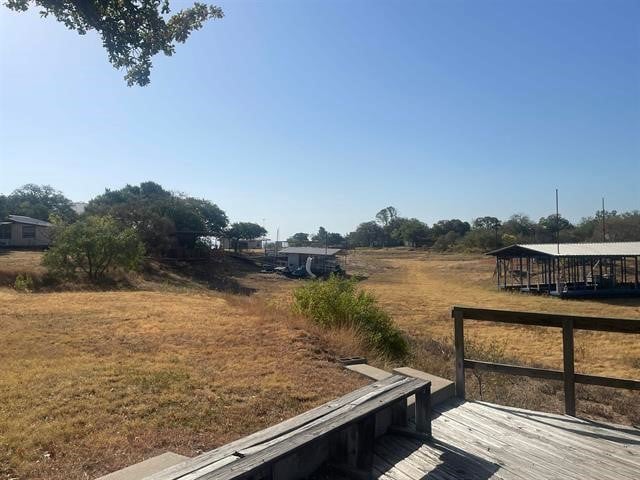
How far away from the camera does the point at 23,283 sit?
21812 millimetres

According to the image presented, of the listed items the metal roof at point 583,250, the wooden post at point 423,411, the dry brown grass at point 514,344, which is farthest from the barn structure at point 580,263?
the wooden post at point 423,411

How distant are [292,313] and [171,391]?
627 centimetres

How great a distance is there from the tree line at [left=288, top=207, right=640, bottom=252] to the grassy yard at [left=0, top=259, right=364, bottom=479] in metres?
63.6

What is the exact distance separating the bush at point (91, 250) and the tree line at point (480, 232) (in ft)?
182

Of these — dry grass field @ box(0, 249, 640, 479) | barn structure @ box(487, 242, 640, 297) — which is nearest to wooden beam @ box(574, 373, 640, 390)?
dry grass field @ box(0, 249, 640, 479)

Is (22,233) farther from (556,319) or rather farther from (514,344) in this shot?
(556,319)

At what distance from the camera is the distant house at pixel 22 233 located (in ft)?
160

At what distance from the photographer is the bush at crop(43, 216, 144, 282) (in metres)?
25.6

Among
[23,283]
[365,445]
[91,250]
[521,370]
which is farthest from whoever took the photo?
[91,250]

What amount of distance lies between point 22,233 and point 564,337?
2150 inches

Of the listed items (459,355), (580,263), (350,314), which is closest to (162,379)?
(459,355)

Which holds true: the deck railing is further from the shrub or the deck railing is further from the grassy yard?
the shrub

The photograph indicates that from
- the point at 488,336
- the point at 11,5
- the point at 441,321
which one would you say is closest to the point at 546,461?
the point at 11,5

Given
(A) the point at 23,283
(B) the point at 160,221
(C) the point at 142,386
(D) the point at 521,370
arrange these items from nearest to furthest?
(D) the point at 521,370, (C) the point at 142,386, (A) the point at 23,283, (B) the point at 160,221
